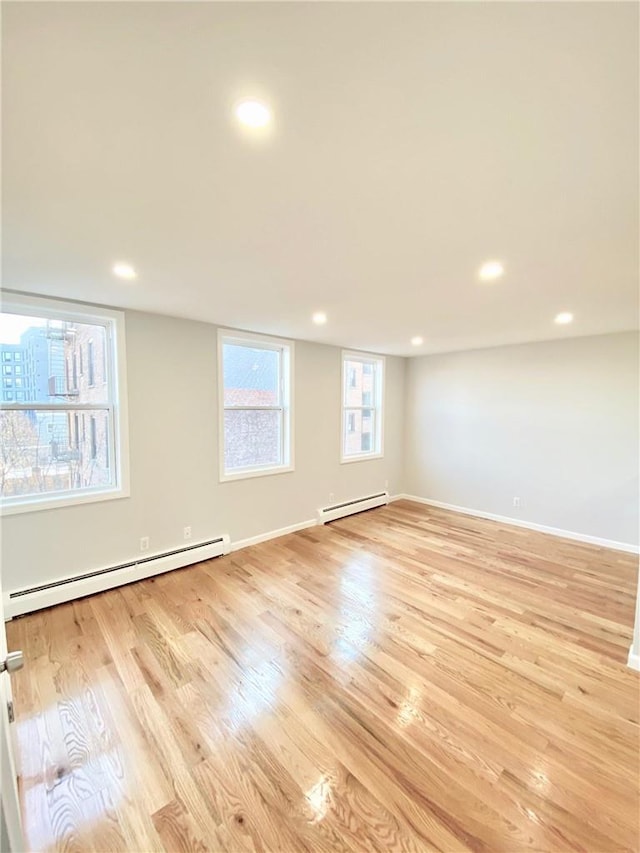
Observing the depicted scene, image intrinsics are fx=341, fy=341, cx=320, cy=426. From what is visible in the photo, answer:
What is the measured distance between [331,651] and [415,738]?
0.71 metres

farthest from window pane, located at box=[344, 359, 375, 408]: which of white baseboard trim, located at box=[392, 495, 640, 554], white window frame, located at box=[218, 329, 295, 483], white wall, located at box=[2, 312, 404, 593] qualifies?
white baseboard trim, located at box=[392, 495, 640, 554]

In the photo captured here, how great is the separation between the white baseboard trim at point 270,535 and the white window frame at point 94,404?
1.35 metres

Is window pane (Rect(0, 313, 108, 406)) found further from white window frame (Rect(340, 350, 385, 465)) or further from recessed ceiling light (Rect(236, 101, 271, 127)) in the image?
white window frame (Rect(340, 350, 385, 465))

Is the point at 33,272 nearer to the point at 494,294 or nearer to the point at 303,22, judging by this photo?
the point at 303,22

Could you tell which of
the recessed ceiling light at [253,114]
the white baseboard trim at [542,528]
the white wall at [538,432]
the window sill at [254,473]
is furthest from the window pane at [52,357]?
the white baseboard trim at [542,528]

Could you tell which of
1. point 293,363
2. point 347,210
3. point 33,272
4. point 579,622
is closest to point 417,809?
point 579,622

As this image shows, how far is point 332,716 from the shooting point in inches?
70.0

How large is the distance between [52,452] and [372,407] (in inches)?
164

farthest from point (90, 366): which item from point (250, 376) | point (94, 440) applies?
point (250, 376)

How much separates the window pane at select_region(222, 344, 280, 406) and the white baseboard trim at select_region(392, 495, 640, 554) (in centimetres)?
318

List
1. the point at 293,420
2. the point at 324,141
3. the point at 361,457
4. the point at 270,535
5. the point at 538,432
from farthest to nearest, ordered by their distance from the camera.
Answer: the point at 361,457 < the point at 538,432 < the point at 293,420 < the point at 270,535 < the point at 324,141

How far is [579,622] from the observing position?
2605 mm

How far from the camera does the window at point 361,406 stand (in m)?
5.16

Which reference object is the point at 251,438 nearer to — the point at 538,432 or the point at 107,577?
the point at 107,577
